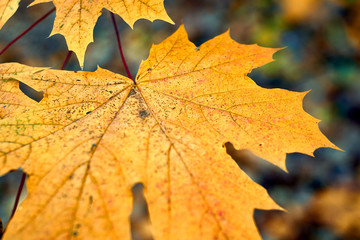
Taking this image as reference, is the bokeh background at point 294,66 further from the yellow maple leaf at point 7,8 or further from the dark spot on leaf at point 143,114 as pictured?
the yellow maple leaf at point 7,8

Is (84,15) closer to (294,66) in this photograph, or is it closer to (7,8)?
(7,8)

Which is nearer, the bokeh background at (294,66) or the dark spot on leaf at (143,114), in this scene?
the dark spot on leaf at (143,114)

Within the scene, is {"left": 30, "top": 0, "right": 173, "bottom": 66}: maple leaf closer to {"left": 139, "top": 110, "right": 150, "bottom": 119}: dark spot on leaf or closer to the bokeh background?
{"left": 139, "top": 110, "right": 150, "bottom": 119}: dark spot on leaf

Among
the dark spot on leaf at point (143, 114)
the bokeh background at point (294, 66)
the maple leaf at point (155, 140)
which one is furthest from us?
the bokeh background at point (294, 66)

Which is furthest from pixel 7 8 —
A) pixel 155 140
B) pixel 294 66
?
pixel 294 66

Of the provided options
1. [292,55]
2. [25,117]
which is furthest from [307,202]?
[25,117]

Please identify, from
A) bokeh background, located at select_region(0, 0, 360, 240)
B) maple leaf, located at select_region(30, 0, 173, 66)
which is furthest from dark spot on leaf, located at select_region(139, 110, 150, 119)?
bokeh background, located at select_region(0, 0, 360, 240)

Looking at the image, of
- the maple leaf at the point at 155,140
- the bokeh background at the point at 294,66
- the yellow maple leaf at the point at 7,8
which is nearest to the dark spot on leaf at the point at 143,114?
the maple leaf at the point at 155,140
